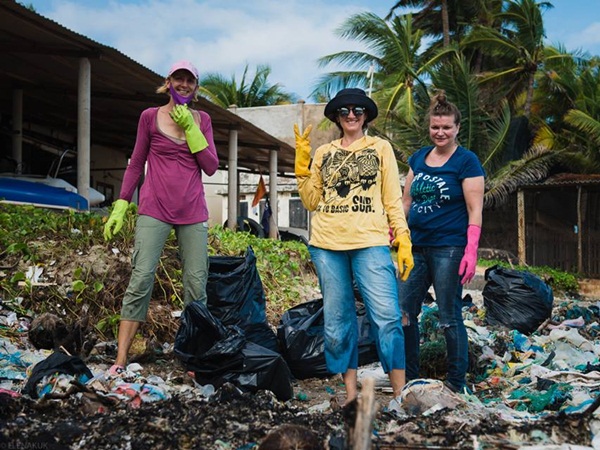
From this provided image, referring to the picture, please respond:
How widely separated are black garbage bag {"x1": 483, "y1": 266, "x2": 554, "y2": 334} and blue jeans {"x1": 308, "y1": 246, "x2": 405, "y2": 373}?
2.97 m

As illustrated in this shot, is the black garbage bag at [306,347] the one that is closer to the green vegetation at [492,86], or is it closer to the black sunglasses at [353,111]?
the black sunglasses at [353,111]

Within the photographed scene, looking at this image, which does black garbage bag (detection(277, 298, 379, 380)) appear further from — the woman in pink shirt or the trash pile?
the woman in pink shirt

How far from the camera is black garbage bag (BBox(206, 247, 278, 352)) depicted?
467cm

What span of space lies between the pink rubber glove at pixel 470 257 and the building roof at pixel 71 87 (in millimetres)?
5962

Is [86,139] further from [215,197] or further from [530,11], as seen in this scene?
[215,197]

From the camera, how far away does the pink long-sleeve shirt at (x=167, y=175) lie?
4016 millimetres

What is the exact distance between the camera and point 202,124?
4250 millimetres

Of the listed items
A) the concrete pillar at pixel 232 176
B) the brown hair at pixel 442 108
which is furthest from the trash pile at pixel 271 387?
the concrete pillar at pixel 232 176

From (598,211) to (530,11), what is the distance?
7701mm

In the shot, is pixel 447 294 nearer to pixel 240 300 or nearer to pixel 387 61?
pixel 240 300

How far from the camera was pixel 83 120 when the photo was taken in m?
9.16

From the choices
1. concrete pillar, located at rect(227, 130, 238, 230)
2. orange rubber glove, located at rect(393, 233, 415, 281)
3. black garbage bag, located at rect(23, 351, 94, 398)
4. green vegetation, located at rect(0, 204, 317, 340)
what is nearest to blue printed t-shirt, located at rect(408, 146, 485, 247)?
orange rubber glove, located at rect(393, 233, 415, 281)

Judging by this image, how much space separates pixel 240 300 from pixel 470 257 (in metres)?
1.79

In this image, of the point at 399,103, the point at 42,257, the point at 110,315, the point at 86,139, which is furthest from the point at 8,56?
→ the point at 399,103
